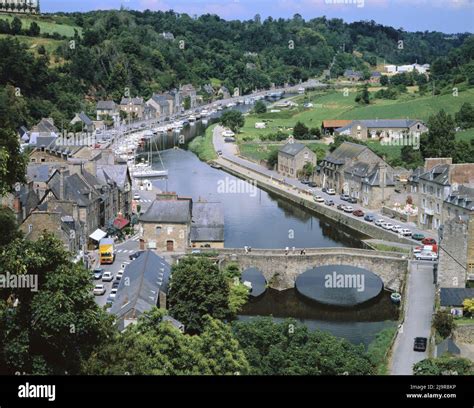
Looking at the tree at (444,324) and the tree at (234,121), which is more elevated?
the tree at (234,121)

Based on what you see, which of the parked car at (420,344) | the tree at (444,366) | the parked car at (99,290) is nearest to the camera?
the tree at (444,366)

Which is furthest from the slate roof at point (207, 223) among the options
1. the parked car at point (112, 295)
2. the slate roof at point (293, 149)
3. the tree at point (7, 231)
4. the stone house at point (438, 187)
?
the slate roof at point (293, 149)

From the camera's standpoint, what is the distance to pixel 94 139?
56.5 m

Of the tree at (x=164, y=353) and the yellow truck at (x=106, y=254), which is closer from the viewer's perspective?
the tree at (x=164, y=353)

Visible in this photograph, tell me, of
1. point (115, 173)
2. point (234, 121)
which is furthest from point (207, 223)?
point (234, 121)

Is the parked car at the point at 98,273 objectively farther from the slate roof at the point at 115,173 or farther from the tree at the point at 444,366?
the tree at the point at 444,366

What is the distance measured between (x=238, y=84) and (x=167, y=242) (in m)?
72.3

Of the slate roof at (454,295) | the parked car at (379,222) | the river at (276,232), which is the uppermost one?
the slate roof at (454,295)

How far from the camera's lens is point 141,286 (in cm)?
1955

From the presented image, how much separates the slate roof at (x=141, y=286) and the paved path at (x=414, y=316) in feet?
18.9

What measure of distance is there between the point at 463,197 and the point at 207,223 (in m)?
9.33

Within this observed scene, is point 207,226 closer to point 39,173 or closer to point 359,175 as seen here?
point 39,173

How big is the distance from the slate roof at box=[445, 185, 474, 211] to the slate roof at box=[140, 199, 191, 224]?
385 inches

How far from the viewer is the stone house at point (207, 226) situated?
26.9 metres
